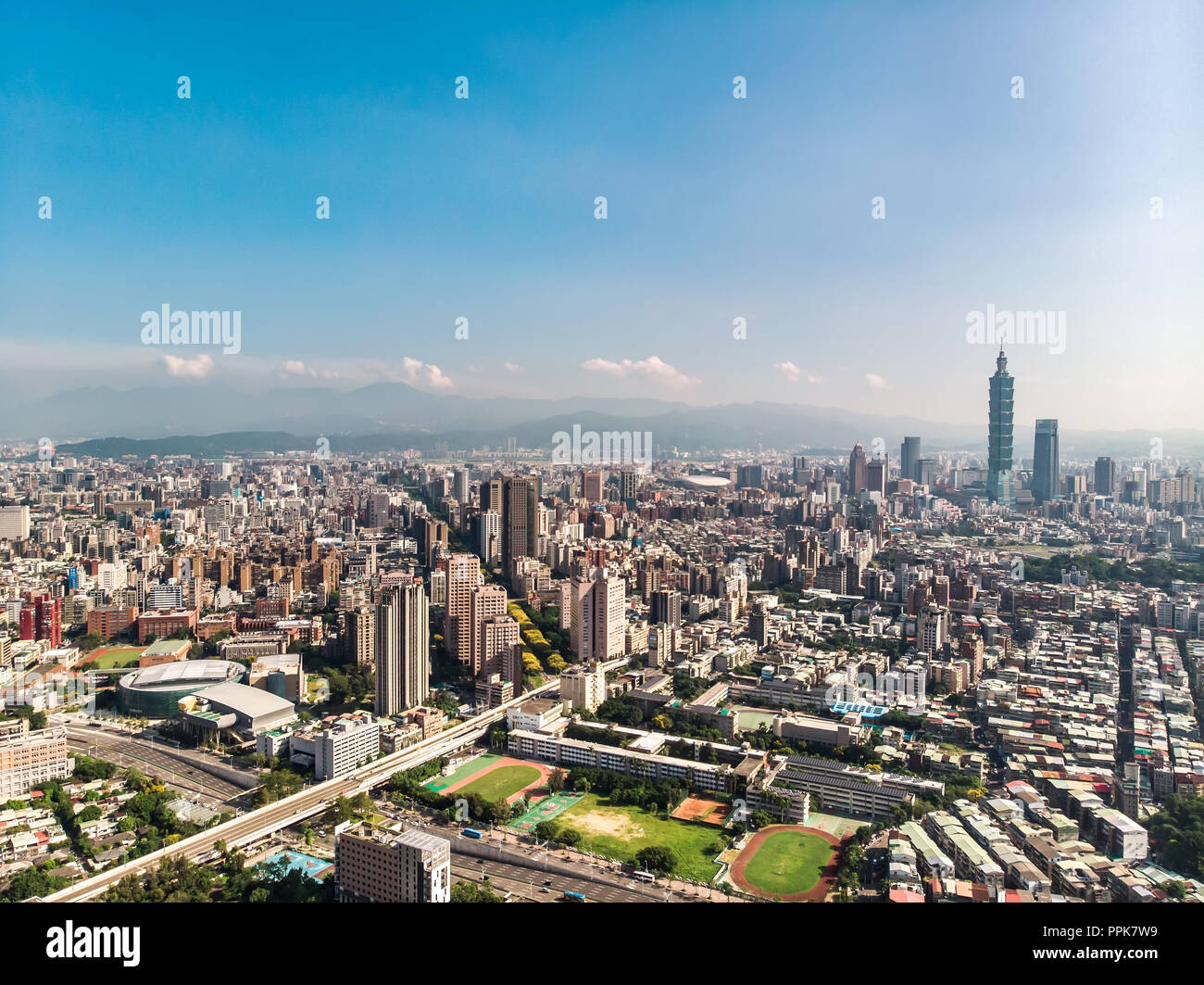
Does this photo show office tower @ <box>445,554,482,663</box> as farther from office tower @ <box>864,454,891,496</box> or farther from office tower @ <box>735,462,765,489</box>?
office tower @ <box>735,462,765,489</box>

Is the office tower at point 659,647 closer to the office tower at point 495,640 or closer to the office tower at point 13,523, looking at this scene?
the office tower at point 495,640

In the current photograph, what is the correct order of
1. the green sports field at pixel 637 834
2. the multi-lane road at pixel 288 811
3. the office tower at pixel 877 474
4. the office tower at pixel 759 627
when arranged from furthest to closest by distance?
the office tower at pixel 877 474, the office tower at pixel 759 627, the green sports field at pixel 637 834, the multi-lane road at pixel 288 811

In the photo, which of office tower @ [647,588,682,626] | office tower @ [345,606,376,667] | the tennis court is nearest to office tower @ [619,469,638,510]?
office tower @ [647,588,682,626]

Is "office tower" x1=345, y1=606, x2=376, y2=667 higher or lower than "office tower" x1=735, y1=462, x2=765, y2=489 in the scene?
lower

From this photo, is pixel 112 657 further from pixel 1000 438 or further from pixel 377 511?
pixel 1000 438

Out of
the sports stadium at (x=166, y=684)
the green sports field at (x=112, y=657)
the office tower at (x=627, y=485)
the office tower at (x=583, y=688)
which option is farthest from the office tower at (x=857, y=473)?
the green sports field at (x=112, y=657)
